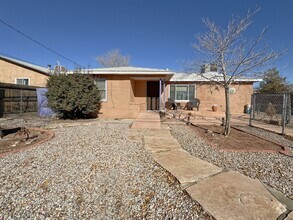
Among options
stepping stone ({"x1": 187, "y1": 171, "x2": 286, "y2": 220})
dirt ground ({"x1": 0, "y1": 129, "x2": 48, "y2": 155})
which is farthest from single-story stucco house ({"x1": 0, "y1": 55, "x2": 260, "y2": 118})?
dirt ground ({"x1": 0, "y1": 129, "x2": 48, "y2": 155})

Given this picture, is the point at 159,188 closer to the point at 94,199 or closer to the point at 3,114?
the point at 94,199

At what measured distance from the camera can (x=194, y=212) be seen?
90.0 inches

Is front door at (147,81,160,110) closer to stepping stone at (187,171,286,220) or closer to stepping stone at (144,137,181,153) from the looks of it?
stepping stone at (144,137,181,153)

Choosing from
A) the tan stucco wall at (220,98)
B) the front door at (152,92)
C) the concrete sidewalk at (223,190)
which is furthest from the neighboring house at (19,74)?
the concrete sidewalk at (223,190)

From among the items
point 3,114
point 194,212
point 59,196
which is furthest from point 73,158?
point 3,114

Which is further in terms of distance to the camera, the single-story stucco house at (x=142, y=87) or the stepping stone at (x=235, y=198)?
the single-story stucco house at (x=142, y=87)

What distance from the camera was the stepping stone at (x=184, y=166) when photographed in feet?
10.1

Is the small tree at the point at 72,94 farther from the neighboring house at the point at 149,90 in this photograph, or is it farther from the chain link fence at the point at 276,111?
the chain link fence at the point at 276,111

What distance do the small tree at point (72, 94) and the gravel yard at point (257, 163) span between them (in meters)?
7.24

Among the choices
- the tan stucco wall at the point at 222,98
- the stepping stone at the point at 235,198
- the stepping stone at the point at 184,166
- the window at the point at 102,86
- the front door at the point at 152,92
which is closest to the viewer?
the stepping stone at the point at 235,198

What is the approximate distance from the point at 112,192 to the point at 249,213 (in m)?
1.89

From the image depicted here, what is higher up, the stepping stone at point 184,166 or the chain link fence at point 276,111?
the chain link fence at point 276,111

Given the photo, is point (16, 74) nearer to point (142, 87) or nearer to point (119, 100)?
point (119, 100)

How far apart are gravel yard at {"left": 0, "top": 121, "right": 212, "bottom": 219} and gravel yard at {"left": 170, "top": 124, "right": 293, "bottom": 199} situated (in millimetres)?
1493
